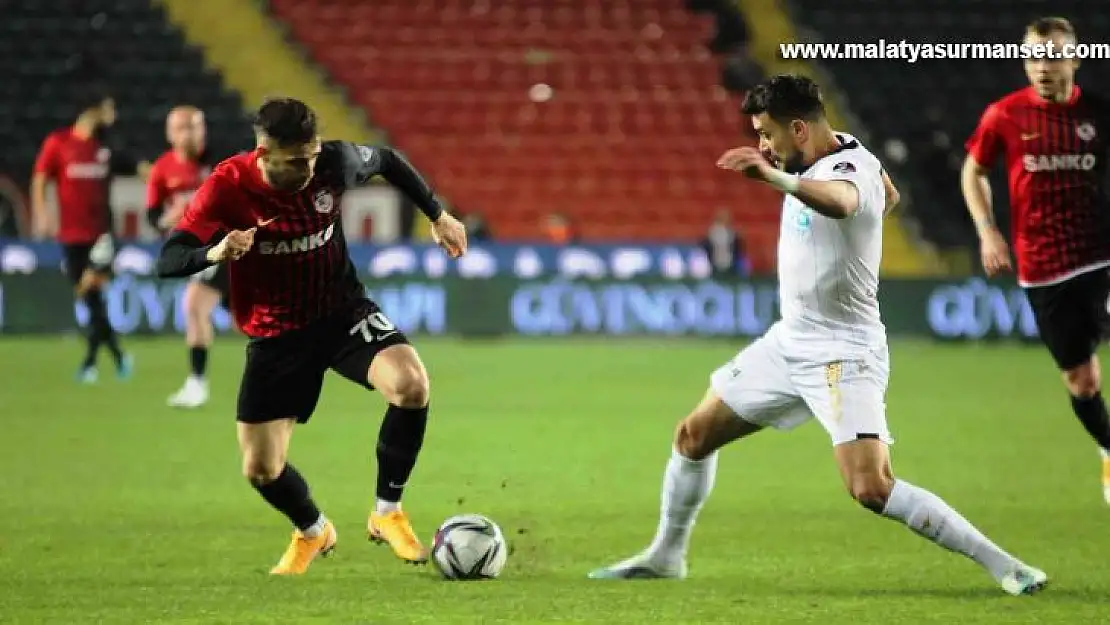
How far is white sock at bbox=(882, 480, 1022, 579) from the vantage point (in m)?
6.19

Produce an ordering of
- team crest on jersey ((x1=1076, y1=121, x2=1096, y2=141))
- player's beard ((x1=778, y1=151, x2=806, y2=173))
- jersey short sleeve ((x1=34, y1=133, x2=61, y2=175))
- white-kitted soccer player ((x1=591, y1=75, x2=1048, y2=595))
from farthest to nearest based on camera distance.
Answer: jersey short sleeve ((x1=34, y1=133, x2=61, y2=175)) < team crest on jersey ((x1=1076, y1=121, x2=1096, y2=141)) < player's beard ((x1=778, y1=151, x2=806, y2=173)) < white-kitted soccer player ((x1=591, y1=75, x2=1048, y2=595))

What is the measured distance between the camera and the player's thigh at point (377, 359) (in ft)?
23.1

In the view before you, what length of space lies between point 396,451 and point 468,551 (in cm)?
61

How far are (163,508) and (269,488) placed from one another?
193cm

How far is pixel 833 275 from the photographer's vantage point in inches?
252

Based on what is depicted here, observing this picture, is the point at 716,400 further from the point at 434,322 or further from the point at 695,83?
the point at 695,83

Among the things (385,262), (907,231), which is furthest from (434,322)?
(907,231)

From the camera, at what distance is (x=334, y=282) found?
23.4ft

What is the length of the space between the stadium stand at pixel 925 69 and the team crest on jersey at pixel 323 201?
18838mm

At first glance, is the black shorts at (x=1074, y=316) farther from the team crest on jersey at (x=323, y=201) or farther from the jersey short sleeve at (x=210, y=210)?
the jersey short sleeve at (x=210, y=210)

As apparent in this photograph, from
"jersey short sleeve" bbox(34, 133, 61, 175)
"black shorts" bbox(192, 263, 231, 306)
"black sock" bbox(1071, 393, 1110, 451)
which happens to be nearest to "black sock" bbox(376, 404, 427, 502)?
"black sock" bbox(1071, 393, 1110, 451)

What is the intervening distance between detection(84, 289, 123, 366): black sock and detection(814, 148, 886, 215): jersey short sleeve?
1019 cm

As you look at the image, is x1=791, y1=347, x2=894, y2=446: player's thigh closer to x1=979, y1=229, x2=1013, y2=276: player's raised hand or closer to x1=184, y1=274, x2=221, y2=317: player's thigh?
x1=979, y1=229, x2=1013, y2=276: player's raised hand

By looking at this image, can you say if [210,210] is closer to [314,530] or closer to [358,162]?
[358,162]
